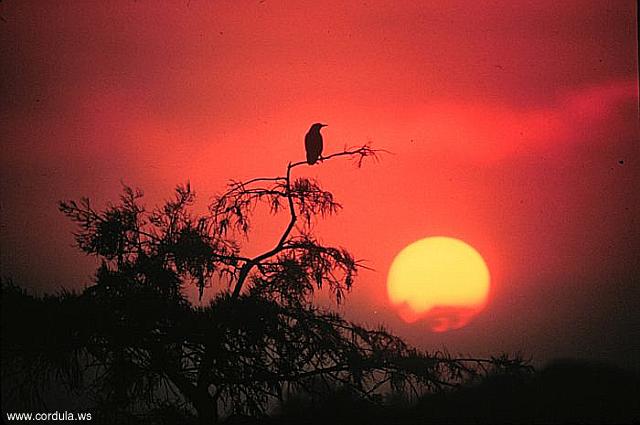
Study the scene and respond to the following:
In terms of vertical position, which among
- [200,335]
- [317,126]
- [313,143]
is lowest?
[200,335]

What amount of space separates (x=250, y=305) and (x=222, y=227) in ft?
3.86

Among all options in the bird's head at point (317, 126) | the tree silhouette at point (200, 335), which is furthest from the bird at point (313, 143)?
the tree silhouette at point (200, 335)

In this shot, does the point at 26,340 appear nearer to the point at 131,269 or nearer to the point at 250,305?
the point at 131,269

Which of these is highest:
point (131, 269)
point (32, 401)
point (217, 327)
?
point (131, 269)

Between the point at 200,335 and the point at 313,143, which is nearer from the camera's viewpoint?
the point at 200,335

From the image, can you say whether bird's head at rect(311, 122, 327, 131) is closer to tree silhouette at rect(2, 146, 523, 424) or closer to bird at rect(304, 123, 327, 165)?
bird at rect(304, 123, 327, 165)

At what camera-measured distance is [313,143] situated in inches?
520

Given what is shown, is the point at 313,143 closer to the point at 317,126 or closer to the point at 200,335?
the point at 317,126

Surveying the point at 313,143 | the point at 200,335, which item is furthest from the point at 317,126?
the point at 200,335

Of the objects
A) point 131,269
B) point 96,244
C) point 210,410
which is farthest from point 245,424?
point 96,244

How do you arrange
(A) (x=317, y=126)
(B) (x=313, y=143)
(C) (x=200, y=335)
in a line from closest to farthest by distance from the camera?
(C) (x=200, y=335) → (B) (x=313, y=143) → (A) (x=317, y=126)

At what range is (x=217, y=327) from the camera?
752 centimetres

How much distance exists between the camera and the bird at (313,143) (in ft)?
43.0

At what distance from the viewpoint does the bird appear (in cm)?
1309
